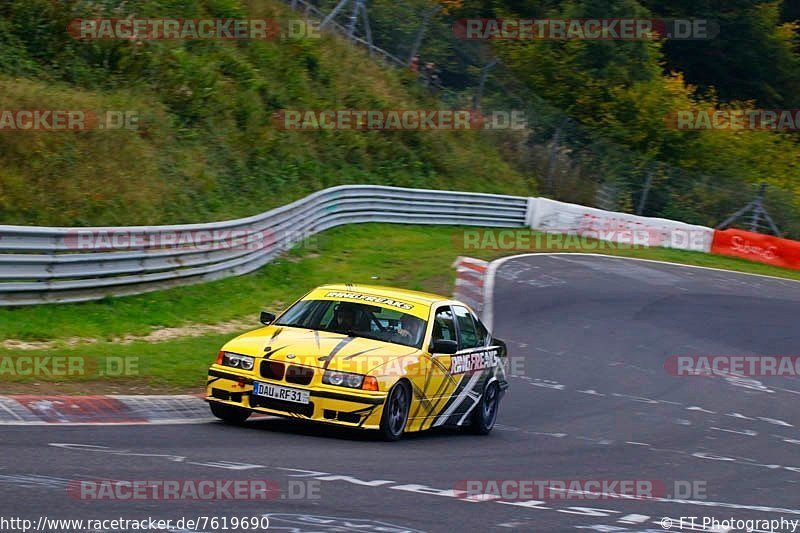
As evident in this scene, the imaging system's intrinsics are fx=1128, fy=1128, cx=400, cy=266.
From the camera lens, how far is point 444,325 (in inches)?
440

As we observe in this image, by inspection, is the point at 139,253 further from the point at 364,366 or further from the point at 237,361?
the point at 364,366

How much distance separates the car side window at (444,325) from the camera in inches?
431

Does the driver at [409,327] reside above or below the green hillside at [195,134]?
Answer: below

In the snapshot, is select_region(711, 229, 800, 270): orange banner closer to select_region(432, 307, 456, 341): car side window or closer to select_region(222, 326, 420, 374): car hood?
select_region(432, 307, 456, 341): car side window

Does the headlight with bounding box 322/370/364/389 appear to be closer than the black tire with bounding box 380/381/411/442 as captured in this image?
Yes

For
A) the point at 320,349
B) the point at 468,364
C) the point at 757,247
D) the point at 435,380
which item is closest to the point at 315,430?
the point at 320,349

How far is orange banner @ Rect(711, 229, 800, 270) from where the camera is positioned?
32.0 meters

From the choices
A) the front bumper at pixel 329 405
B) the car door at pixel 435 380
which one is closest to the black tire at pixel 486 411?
the car door at pixel 435 380

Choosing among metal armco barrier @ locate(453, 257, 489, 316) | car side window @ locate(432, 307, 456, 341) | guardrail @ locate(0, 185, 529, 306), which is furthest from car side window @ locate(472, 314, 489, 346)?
metal armco barrier @ locate(453, 257, 489, 316)

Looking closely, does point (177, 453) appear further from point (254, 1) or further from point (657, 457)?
point (254, 1)

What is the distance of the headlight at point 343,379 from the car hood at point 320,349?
4 centimetres

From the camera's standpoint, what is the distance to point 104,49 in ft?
79.8

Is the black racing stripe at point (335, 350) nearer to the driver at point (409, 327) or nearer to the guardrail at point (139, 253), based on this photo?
the driver at point (409, 327)

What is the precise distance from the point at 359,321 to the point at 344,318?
5.8 inches
